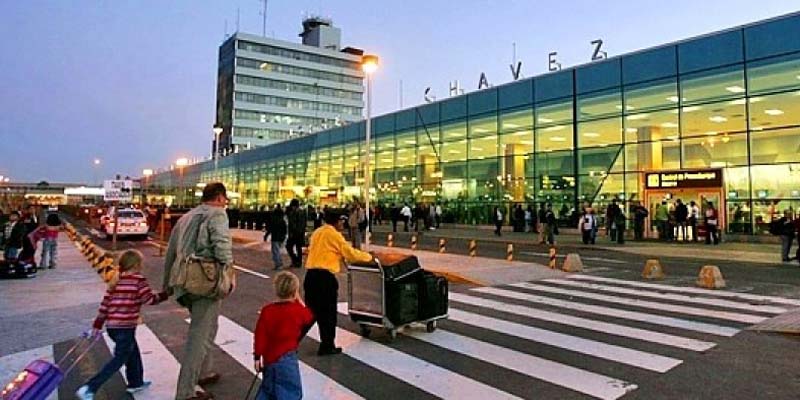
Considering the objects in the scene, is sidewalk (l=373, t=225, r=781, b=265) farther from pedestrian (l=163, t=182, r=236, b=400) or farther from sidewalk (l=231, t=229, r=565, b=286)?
pedestrian (l=163, t=182, r=236, b=400)

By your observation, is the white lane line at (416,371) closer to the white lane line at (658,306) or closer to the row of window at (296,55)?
the white lane line at (658,306)

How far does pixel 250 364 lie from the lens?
6746 mm

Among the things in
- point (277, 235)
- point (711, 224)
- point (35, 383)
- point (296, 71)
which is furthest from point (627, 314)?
point (296, 71)

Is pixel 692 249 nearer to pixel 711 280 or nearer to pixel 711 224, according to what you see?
pixel 711 224

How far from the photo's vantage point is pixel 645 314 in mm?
9719

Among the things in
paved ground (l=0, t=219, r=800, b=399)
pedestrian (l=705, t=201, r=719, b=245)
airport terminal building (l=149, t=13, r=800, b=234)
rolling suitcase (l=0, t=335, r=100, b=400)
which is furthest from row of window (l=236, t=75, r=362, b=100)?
rolling suitcase (l=0, t=335, r=100, b=400)

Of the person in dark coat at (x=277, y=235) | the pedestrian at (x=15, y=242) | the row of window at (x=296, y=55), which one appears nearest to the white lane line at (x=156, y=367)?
the person in dark coat at (x=277, y=235)

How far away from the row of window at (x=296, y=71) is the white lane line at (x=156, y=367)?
4576 inches

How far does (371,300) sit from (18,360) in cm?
437

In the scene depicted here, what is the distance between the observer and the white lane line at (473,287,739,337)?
335 inches

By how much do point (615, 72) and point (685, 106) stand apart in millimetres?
4554

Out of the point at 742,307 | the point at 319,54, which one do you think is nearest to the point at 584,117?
the point at 742,307

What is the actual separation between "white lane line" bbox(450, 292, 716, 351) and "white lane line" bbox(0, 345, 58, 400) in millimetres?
6750

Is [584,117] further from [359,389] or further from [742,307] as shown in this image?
[359,389]
